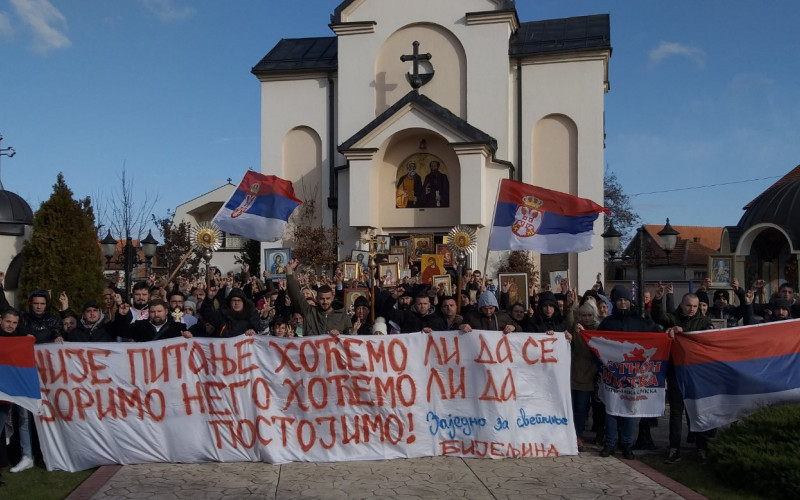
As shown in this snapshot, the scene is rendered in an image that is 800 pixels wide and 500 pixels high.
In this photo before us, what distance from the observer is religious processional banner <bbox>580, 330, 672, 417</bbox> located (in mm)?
8117

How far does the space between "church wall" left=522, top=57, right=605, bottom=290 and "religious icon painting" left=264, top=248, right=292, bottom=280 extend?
399 inches

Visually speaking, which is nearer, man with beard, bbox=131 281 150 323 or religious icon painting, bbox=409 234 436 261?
man with beard, bbox=131 281 150 323

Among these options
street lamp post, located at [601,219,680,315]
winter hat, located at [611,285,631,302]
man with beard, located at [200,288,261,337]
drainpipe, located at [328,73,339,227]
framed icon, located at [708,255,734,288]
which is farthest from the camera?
drainpipe, located at [328,73,339,227]

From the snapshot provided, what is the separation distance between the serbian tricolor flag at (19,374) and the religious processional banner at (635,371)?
6149 millimetres

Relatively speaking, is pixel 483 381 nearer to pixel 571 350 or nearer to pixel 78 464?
pixel 571 350

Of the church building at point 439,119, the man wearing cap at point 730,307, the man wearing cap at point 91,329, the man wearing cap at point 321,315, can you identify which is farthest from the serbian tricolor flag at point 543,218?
the church building at point 439,119

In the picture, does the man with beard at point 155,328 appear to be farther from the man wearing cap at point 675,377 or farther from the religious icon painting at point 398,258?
the religious icon painting at point 398,258

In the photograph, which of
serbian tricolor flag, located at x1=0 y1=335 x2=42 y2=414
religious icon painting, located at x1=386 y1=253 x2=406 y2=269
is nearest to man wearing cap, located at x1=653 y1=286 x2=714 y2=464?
serbian tricolor flag, located at x1=0 y1=335 x2=42 y2=414

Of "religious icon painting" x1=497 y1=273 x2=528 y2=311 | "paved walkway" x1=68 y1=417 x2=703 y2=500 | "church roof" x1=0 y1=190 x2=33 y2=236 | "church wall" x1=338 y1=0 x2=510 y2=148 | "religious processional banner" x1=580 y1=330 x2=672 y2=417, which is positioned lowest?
"paved walkway" x1=68 y1=417 x2=703 y2=500

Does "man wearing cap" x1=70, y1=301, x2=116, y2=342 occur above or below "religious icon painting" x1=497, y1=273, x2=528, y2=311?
below

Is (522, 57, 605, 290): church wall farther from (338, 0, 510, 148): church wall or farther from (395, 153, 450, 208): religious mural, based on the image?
(395, 153, 450, 208): religious mural

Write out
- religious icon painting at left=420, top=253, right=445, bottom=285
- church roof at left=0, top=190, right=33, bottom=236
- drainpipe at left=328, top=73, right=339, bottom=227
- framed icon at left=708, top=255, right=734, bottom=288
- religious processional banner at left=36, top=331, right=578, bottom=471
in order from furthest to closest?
1. drainpipe at left=328, top=73, right=339, bottom=227
2. religious icon painting at left=420, top=253, right=445, bottom=285
3. framed icon at left=708, top=255, right=734, bottom=288
4. church roof at left=0, top=190, right=33, bottom=236
5. religious processional banner at left=36, top=331, right=578, bottom=471

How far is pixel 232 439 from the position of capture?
783 cm

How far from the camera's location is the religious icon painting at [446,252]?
20688 mm
